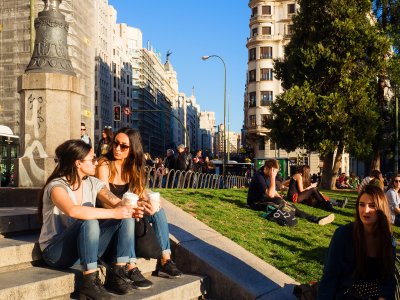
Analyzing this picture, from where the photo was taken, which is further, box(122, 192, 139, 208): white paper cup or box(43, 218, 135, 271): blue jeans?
box(122, 192, 139, 208): white paper cup

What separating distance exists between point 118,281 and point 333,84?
25.2 meters

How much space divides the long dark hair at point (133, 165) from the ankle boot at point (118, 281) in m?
1.24

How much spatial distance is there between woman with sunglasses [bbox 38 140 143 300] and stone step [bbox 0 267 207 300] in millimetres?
148

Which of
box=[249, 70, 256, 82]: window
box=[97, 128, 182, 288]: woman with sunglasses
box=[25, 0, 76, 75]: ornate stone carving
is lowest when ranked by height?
box=[97, 128, 182, 288]: woman with sunglasses

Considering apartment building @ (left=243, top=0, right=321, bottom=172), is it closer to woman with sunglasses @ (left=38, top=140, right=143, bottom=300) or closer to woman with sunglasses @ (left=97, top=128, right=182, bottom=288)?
woman with sunglasses @ (left=97, top=128, right=182, bottom=288)

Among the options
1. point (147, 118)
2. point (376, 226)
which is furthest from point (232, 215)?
point (147, 118)

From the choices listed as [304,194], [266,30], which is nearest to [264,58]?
[266,30]

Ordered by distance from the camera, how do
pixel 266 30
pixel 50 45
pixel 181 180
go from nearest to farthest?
pixel 50 45, pixel 181 180, pixel 266 30

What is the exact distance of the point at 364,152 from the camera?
90.0ft

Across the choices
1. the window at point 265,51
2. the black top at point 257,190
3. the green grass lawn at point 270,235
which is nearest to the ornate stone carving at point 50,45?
the green grass lawn at point 270,235

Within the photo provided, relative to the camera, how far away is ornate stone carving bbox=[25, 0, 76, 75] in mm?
8234

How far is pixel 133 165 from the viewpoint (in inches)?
235

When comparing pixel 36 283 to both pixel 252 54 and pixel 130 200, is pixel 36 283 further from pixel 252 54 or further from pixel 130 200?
pixel 252 54

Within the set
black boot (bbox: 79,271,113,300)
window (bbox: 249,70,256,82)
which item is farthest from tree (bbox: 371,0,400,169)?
window (bbox: 249,70,256,82)
